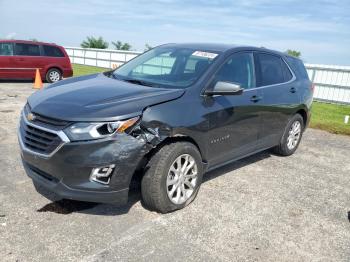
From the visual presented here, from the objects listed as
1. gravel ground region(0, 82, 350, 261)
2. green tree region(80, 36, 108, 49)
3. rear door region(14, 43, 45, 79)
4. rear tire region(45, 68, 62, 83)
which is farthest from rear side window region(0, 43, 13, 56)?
green tree region(80, 36, 108, 49)

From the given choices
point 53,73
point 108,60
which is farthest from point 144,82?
point 108,60

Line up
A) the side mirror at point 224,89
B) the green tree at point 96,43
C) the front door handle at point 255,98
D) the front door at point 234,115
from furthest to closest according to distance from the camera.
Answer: the green tree at point 96,43
the front door handle at point 255,98
the front door at point 234,115
the side mirror at point 224,89

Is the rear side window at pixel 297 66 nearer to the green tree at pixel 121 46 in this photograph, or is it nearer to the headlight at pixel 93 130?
the headlight at pixel 93 130

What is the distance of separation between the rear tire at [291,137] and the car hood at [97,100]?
276cm

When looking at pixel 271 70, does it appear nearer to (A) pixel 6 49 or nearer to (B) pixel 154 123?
(B) pixel 154 123

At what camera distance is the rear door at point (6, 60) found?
1407 cm

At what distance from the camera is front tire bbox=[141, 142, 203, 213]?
3.73 metres

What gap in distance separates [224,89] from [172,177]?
1133 millimetres

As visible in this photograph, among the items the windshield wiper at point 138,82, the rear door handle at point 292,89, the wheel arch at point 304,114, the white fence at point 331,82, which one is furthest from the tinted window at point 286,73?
the white fence at point 331,82

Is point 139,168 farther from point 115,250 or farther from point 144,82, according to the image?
point 144,82

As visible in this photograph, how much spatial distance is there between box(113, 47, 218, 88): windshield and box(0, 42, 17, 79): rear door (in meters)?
10.6

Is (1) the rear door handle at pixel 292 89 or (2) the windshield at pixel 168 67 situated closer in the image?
→ (2) the windshield at pixel 168 67

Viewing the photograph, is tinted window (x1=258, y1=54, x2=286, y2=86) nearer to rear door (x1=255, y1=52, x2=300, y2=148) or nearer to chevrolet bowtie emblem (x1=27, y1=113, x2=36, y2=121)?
rear door (x1=255, y1=52, x2=300, y2=148)

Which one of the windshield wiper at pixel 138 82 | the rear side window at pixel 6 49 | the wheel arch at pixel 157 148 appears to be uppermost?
the windshield wiper at pixel 138 82
